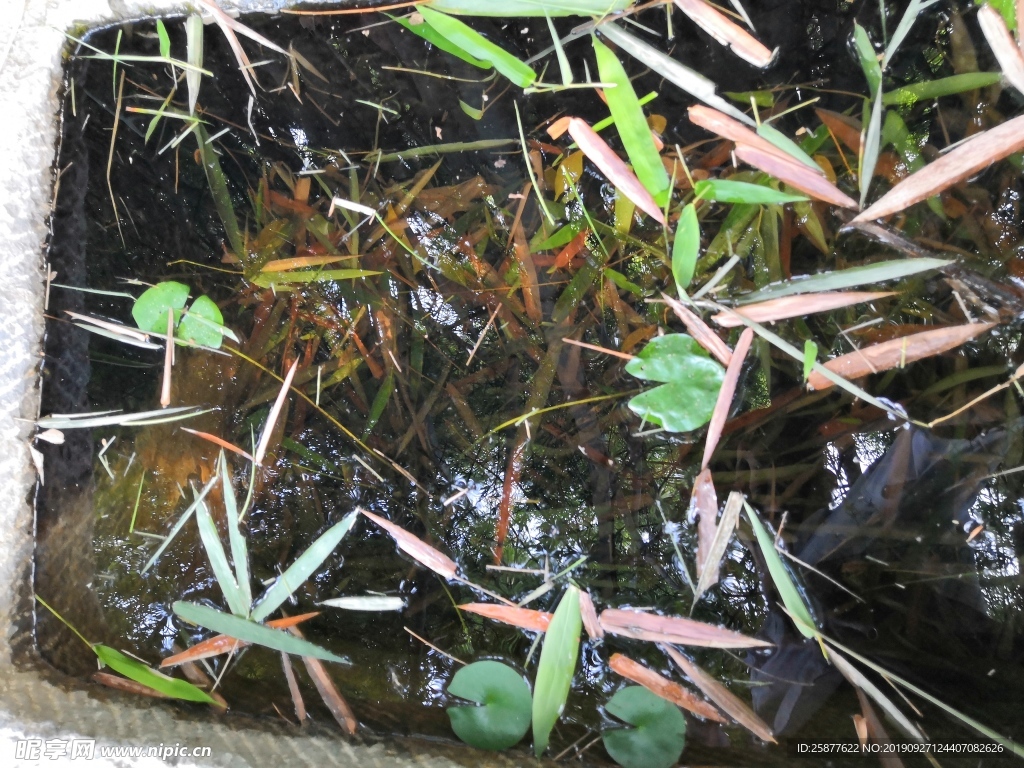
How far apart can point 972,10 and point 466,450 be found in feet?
3.58

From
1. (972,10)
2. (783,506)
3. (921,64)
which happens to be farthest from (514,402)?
(972,10)

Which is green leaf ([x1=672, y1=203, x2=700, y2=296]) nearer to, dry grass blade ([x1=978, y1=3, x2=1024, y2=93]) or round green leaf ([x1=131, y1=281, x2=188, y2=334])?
dry grass blade ([x1=978, y1=3, x2=1024, y2=93])

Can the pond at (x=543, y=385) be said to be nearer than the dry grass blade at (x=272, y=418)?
Yes

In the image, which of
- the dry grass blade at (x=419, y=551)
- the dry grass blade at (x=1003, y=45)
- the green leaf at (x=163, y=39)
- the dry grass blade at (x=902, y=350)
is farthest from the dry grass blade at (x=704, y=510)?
the green leaf at (x=163, y=39)

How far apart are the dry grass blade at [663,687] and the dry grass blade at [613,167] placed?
72 cm

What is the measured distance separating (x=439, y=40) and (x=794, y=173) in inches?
24.7

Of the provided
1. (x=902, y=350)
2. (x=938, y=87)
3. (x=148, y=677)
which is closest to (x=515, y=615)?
(x=148, y=677)

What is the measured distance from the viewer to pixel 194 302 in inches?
40.1

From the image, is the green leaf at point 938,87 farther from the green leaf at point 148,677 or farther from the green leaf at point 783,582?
the green leaf at point 148,677

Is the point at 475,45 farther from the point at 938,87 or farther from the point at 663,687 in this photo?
the point at 663,687

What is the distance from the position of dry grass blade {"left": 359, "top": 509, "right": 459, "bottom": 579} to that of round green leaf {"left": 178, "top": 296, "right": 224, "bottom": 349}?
42cm

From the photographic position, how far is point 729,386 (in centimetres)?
89

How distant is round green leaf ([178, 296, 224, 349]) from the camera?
100 cm

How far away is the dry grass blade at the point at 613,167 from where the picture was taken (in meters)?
0.91
